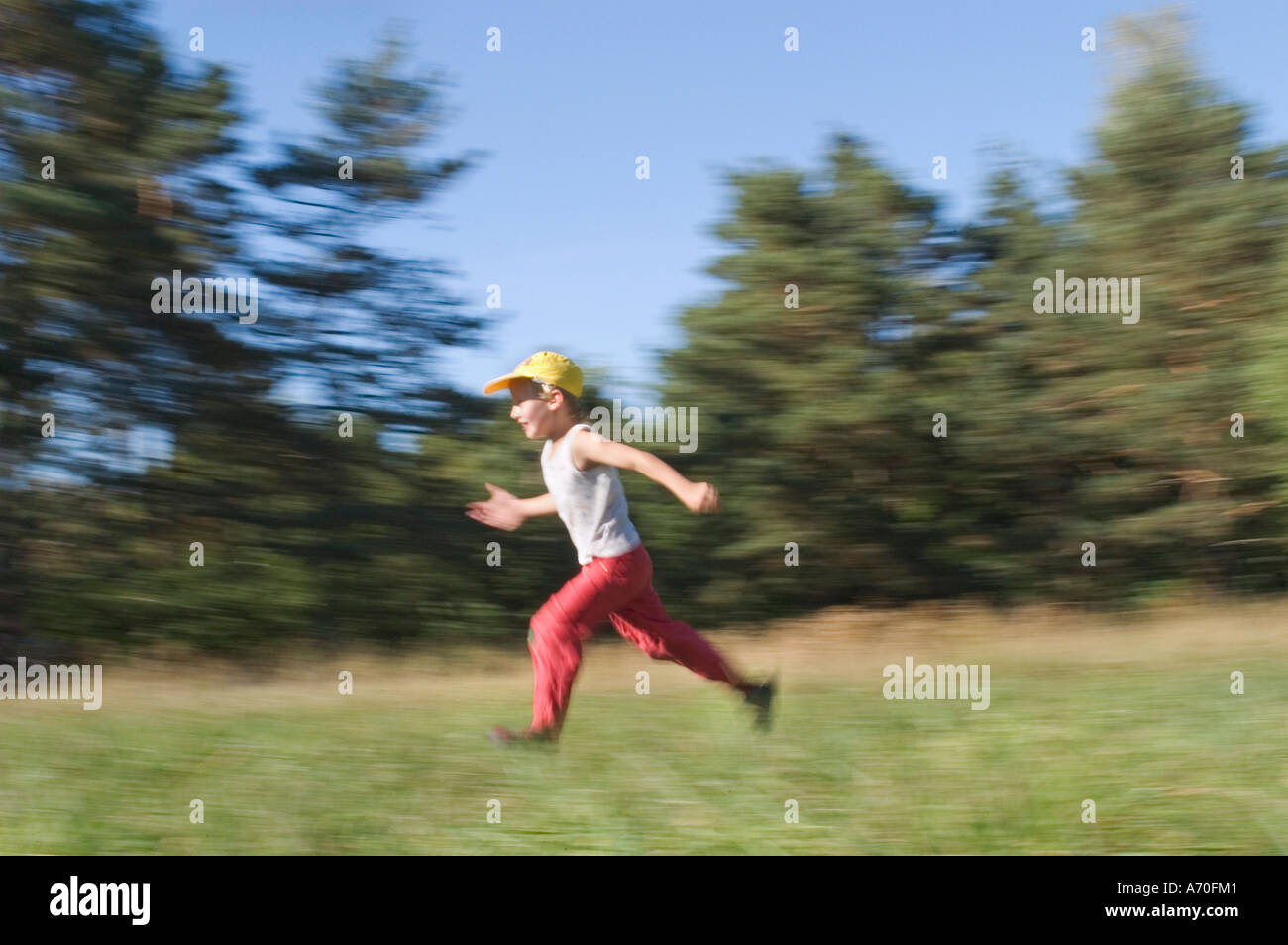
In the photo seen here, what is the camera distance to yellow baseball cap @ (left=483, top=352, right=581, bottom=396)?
17.0 ft

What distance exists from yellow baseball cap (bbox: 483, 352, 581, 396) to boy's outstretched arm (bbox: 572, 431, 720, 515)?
1.17 ft

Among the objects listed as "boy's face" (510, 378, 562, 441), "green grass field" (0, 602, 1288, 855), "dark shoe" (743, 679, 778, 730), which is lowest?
"green grass field" (0, 602, 1288, 855)

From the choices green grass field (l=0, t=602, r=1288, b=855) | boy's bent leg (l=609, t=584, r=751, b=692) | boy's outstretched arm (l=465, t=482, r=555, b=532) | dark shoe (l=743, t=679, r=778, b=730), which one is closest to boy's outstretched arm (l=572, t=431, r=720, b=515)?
boy's outstretched arm (l=465, t=482, r=555, b=532)

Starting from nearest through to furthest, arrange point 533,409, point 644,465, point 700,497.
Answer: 1. point 700,497
2. point 644,465
3. point 533,409

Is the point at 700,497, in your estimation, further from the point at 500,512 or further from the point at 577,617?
the point at 500,512

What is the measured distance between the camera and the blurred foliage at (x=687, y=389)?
393 inches

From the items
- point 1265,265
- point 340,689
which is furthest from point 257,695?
point 1265,265

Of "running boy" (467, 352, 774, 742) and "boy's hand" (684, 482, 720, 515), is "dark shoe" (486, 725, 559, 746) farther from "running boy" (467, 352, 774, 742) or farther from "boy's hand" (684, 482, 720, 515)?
"boy's hand" (684, 482, 720, 515)

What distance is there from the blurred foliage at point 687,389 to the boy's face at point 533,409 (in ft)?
20.4

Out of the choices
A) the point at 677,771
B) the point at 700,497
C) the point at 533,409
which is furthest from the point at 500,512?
the point at 677,771

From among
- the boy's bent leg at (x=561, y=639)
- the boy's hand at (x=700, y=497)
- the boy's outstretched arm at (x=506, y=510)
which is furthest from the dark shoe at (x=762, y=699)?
the boy's hand at (x=700, y=497)

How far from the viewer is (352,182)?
38.6ft

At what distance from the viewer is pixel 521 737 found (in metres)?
4.94

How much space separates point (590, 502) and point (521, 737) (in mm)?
1072
